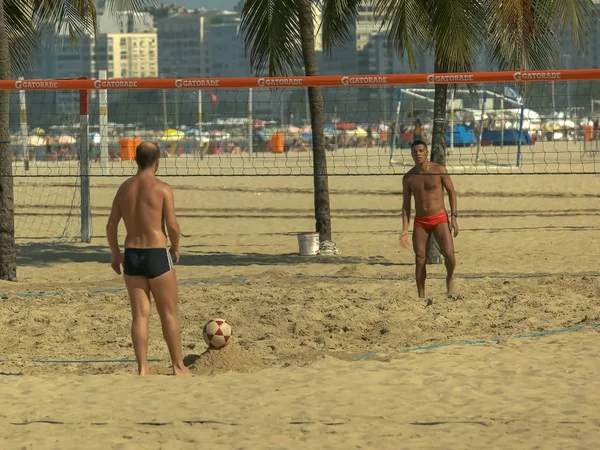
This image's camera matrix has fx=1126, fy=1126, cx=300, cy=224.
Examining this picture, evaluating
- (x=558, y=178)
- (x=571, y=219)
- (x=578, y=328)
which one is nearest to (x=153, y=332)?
(x=578, y=328)

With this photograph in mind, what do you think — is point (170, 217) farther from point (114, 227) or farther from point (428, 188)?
point (428, 188)

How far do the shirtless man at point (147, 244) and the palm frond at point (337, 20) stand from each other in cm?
688

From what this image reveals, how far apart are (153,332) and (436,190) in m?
2.66

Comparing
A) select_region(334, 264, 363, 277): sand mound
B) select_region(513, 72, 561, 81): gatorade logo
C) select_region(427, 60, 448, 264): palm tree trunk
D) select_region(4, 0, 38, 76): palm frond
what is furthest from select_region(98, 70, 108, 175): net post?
select_region(513, 72, 561, 81): gatorade logo

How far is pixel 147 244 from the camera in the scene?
6.55m

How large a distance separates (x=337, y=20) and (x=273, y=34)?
1039mm

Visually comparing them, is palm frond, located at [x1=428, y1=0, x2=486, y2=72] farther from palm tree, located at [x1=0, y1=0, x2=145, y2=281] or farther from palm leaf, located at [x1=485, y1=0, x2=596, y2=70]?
palm tree, located at [x1=0, y1=0, x2=145, y2=281]

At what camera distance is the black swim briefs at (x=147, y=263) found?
655 centimetres

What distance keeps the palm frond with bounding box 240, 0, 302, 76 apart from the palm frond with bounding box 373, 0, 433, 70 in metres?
1.23

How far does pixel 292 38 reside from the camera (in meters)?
13.2

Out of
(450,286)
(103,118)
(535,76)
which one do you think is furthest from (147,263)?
(103,118)

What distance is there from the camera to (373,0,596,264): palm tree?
1167cm

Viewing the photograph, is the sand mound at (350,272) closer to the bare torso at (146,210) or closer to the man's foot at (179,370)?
the man's foot at (179,370)

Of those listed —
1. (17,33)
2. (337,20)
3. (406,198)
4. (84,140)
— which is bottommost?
(406,198)
